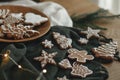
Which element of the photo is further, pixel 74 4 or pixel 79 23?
pixel 74 4

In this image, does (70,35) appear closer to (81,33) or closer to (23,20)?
(81,33)

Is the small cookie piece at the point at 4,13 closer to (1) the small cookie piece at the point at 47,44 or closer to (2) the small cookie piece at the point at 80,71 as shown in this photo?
(1) the small cookie piece at the point at 47,44

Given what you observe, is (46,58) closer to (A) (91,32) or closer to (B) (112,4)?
(A) (91,32)

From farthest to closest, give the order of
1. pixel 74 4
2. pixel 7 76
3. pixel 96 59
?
1. pixel 74 4
2. pixel 96 59
3. pixel 7 76

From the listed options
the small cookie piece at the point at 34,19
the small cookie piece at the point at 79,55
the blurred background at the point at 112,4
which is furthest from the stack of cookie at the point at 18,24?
the blurred background at the point at 112,4

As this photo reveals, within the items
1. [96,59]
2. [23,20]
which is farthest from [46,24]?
[96,59]

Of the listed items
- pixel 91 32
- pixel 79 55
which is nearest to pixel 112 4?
pixel 91 32
